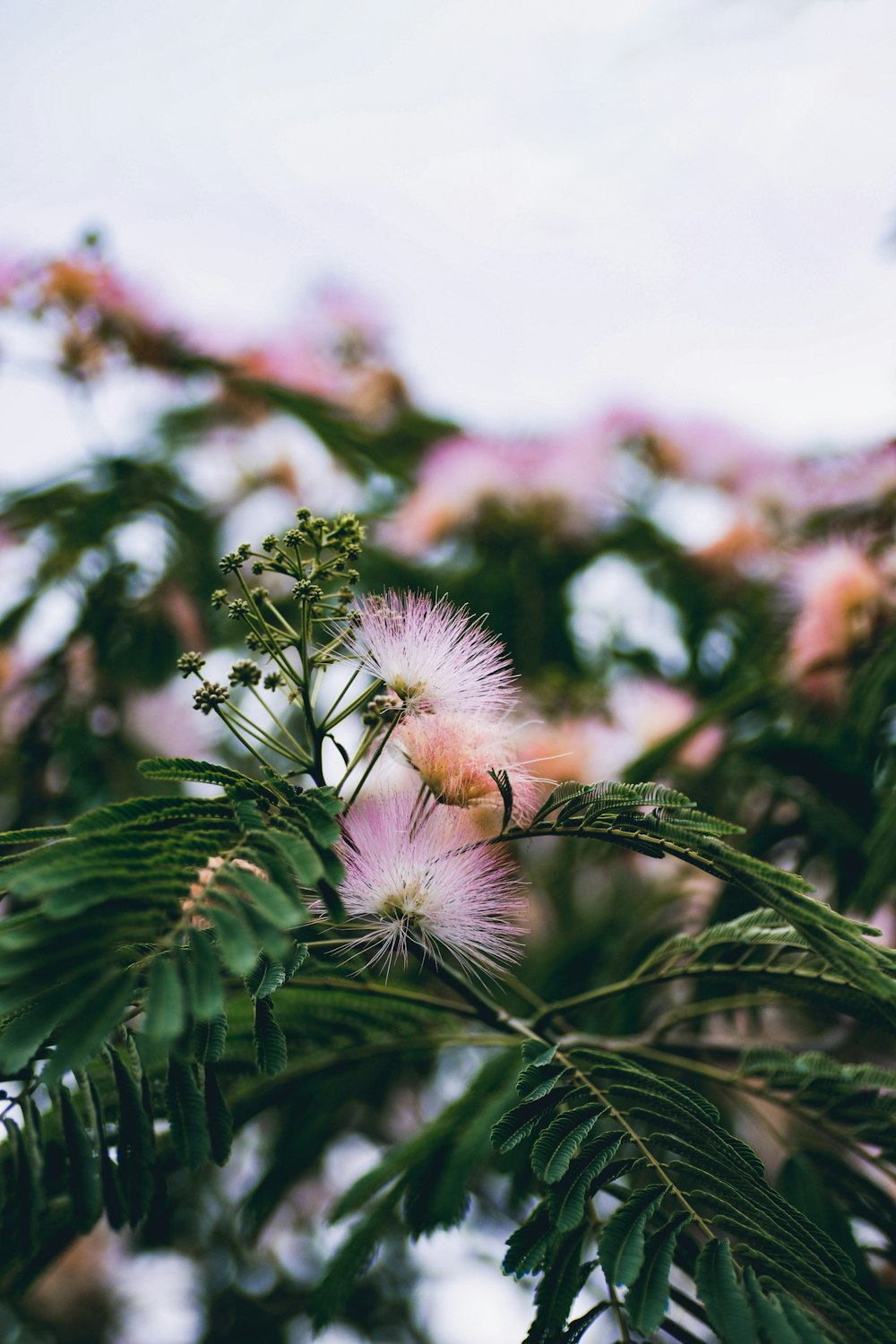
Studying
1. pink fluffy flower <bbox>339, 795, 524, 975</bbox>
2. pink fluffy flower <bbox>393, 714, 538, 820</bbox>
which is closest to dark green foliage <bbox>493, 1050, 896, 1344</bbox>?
pink fluffy flower <bbox>339, 795, 524, 975</bbox>

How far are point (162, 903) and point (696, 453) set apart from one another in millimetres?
3092

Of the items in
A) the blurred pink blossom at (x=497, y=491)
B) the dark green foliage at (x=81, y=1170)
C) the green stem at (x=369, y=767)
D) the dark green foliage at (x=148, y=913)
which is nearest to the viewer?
the dark green foliage at (x=148, y=913)

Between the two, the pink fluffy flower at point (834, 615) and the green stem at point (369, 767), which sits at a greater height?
the pink fluffy flower at point (834, 615)

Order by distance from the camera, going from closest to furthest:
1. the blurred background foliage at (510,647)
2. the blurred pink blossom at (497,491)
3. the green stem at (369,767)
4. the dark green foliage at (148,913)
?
the dark green foliage at (148,913)
the green stem at (369,767)
the blurred background foliage at (510,647)
the blurred pink blossom at (497,491)

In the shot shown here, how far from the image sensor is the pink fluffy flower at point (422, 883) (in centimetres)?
114

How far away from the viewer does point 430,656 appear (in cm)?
121

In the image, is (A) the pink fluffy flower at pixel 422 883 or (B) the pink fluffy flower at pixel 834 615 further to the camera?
(B) the pink fluffy flower at pixel 834 615

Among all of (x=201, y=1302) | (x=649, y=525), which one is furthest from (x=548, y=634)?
(x=201, y=1302)

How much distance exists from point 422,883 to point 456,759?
133mm

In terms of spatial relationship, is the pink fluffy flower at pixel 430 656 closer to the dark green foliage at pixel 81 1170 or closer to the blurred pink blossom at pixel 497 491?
the dark green foliage at pixel 81 1170

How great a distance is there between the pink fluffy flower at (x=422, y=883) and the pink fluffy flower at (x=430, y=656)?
0.12 m

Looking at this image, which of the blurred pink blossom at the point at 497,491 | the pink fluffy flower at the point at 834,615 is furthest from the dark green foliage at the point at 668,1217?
the blurred pink blossom at the point at 497,491

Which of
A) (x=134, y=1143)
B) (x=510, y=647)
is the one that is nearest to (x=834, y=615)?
(x=510, y=647)

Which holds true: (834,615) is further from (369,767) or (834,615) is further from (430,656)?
(369,767)
